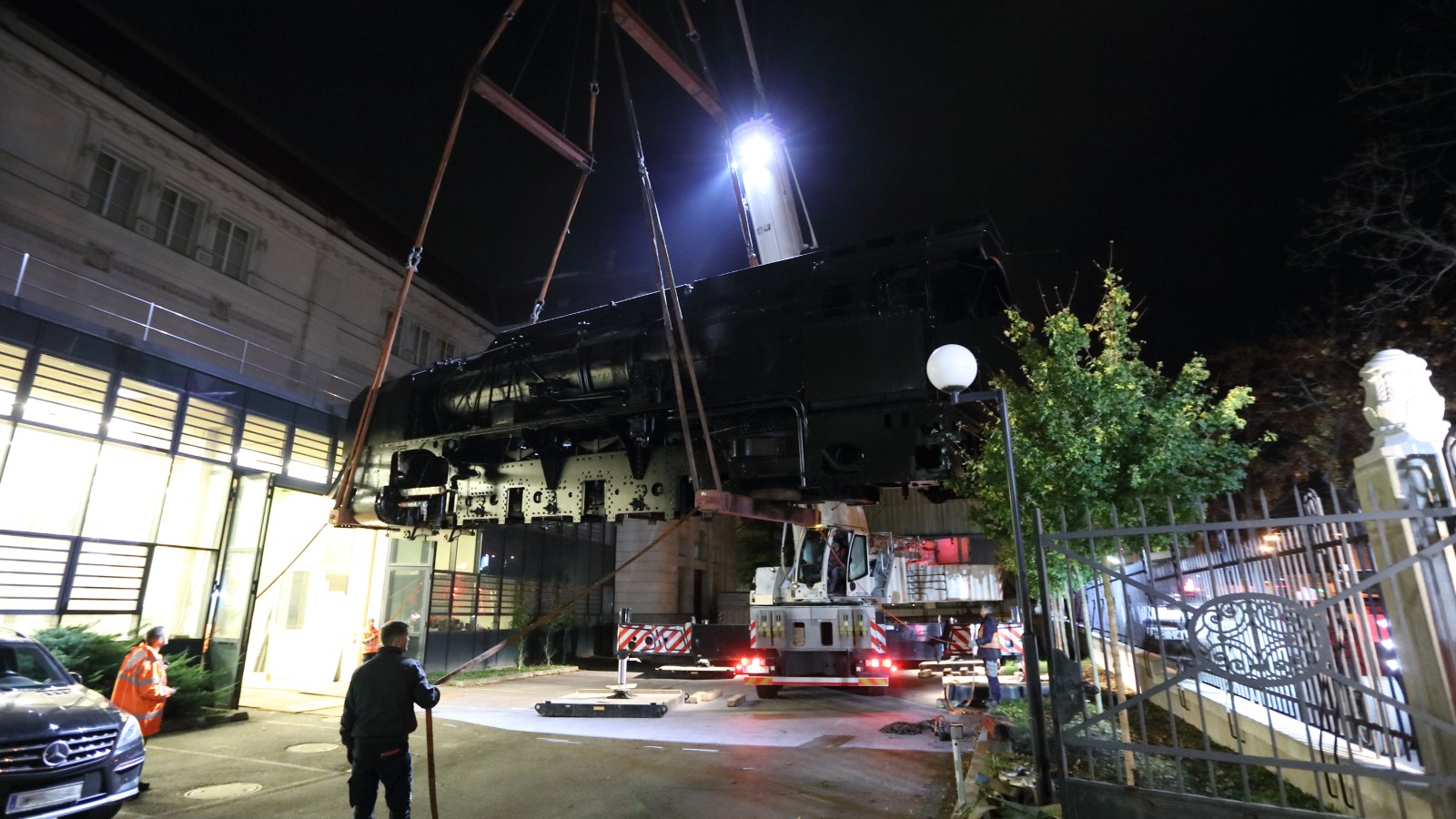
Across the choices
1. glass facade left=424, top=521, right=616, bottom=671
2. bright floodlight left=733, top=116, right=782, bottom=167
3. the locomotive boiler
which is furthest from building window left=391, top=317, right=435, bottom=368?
bright floodlight left=733, top=116, right=782, bottom=167

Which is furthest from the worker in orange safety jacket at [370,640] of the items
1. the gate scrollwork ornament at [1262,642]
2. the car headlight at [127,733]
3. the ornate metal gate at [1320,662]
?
the gate scrollwork ornament at [1262,642]

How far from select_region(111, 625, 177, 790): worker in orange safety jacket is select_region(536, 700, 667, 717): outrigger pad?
16.0 ft

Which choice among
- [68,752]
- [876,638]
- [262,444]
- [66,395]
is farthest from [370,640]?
[876,638]

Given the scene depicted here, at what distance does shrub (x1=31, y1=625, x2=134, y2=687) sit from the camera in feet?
27.6

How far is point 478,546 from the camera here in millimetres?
16594

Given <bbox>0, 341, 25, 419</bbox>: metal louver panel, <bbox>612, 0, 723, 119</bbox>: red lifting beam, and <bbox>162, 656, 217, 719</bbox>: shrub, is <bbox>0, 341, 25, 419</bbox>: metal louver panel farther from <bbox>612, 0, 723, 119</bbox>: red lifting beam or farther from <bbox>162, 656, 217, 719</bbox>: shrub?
<bbox>612, 0, 723, 119</bbox>: red lifting beam

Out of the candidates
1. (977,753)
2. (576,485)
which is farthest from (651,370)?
(977,753)

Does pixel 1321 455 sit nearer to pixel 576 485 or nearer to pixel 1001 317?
pixel 1001 317

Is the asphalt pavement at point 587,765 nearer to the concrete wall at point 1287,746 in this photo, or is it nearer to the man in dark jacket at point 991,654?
the man in dark jacket at point 991,654

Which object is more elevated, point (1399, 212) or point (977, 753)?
point (1399, 212)

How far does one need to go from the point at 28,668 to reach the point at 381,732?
391 centimetres

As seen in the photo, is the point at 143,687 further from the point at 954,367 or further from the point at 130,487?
the point at 954,367

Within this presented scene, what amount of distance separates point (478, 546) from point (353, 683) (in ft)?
40.1

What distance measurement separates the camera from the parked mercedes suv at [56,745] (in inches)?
191
